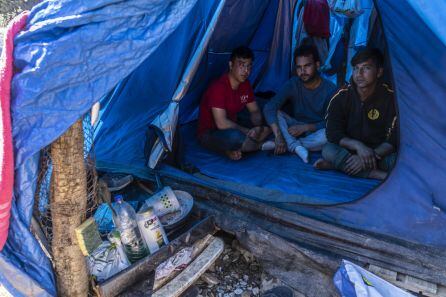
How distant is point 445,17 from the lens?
62.8 inches

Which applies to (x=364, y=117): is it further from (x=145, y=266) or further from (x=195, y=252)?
(x=145, y=266)

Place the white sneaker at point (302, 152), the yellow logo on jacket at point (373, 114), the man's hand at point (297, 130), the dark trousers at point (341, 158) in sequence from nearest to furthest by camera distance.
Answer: the dark trousers at point (341, 158)
the yellow logo on jacket at point (373, 114)
the white sneaker at point (302, 152)
the man's hand at point (297, 130)

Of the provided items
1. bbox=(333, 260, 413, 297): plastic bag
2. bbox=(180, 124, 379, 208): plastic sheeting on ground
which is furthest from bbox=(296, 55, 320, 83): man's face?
bbox=(333, 260, 413, 297): plastic bag

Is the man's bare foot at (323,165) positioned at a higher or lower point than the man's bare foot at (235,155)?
higher

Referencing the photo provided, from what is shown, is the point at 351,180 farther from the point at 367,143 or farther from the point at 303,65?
the point at 303,65

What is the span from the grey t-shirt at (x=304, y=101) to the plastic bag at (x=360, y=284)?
4.58ft

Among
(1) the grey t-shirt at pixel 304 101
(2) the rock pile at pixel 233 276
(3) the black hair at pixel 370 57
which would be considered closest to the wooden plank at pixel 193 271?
(2) the rock pile at pixel 233 276

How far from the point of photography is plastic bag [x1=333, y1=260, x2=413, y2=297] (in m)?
1.75

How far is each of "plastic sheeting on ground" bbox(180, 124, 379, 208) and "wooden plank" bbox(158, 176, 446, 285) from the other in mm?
118

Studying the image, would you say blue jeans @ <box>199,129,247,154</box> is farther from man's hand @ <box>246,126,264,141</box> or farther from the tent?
the tent

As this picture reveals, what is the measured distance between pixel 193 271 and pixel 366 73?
1.51 m

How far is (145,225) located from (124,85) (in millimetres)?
1235

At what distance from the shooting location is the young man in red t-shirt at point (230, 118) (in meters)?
2.92

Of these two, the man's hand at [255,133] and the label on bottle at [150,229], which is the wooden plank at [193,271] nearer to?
the label on bottle at [150,229]
